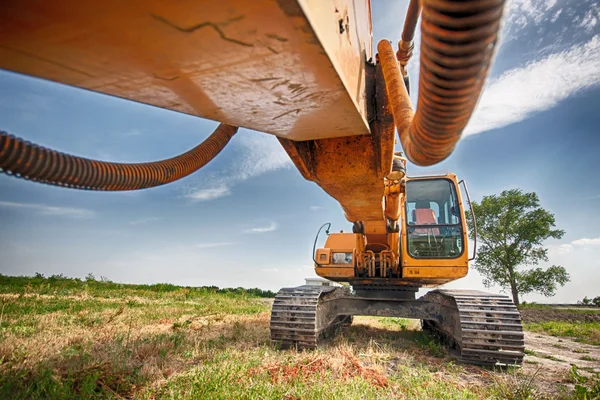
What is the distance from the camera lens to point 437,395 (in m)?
3.13

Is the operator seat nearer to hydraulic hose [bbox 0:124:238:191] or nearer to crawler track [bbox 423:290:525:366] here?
crawler track [bbox 423:290:525:366]

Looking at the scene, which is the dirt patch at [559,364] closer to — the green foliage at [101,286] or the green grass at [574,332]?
the green grass at [574,332]

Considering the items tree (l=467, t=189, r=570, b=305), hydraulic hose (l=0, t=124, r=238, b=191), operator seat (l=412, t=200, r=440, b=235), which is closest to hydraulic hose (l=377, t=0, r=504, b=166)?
hydraulic hose (l=0, t=124, r=238, b=191)

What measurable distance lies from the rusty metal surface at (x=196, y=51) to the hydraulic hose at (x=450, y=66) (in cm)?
35

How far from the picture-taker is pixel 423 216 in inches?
257

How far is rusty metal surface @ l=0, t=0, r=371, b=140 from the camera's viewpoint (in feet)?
3.44

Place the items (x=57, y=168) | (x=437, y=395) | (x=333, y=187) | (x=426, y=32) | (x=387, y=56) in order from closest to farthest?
(x=426, y=32), (x=57, y=168), (x=387, y=56), (x=437, y=395), (x=333, y=187)

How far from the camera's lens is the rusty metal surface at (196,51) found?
1.05 meters

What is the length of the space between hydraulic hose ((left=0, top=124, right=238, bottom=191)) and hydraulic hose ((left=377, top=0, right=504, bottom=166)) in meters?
Result: 1.63

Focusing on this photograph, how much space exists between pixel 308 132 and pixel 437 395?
2626mm

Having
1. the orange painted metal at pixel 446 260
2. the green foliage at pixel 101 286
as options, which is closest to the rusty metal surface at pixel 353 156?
the orange painted metal at pixel 446 260

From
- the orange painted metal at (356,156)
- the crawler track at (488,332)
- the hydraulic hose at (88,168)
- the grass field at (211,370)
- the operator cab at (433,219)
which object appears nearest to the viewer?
the hydraulic hose at (88,168)

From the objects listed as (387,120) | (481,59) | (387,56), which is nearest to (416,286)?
(387,120)

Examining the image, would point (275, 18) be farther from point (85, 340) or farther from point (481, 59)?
point (85, 340)
